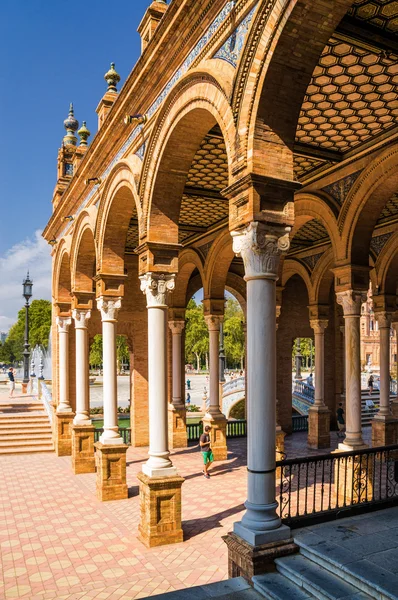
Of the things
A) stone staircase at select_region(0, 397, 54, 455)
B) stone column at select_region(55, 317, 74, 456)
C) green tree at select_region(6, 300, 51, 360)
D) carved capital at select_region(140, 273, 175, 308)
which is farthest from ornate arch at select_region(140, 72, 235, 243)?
green tree at select_region(6, 300, 51, 360)

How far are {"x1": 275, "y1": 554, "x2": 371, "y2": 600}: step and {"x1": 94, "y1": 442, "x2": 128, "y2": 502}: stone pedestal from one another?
5.73m

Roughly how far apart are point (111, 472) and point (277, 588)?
20.0 feet

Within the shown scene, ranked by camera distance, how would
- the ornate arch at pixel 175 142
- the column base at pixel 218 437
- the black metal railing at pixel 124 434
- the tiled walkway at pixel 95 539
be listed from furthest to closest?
the black metal railing at pixel 124 434, the column base at pixel 218 437, the tiled walkway at pixel 95 539, the ornate arch at pixel 175 142

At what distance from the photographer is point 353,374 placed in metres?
9.24

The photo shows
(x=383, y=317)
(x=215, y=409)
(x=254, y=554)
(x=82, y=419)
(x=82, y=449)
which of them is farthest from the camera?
(x=215, y=409)

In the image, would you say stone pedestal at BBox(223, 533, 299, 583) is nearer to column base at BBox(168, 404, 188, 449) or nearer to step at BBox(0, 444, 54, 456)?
column base at BBox(168, 404, 188, 449)

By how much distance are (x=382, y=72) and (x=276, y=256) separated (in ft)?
9.19

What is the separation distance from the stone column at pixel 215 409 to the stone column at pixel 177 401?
168 centimetres

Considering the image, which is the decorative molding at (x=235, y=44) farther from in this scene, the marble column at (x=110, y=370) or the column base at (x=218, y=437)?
the column base at (x=218, y=437)

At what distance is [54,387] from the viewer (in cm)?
1661

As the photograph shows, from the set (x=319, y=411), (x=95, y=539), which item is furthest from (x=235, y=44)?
(x=319, y=411)

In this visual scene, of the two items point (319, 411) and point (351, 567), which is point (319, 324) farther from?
point (351, 567)

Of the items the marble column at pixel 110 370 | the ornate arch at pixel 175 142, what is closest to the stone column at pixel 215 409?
the marble column at pixel 110 370

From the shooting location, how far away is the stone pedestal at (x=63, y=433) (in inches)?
577
